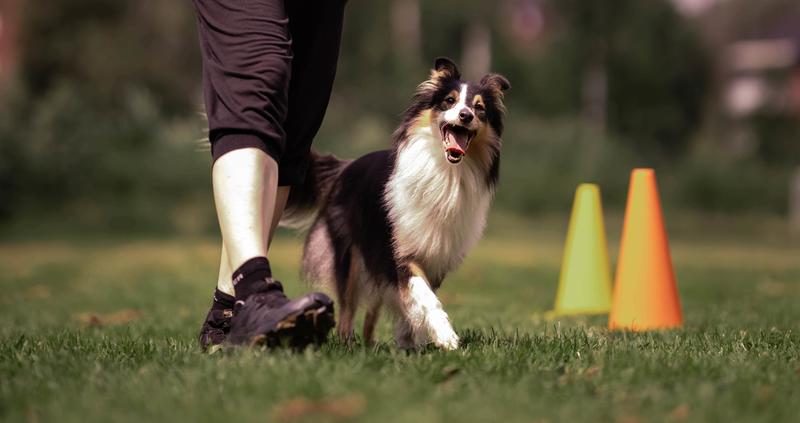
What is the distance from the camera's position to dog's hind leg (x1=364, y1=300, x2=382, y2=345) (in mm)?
5092

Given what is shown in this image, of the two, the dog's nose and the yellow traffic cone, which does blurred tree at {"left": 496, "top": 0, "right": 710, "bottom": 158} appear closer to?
the yellow traffic cone

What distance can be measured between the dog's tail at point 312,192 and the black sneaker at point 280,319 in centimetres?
206

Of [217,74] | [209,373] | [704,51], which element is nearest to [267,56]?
[217,74]

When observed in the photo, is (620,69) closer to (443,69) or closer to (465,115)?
(443,69)

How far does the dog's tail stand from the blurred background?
13.6m

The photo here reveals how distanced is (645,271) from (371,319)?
1.78 metres

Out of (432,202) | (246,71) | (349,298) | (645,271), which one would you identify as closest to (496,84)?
(432,202)

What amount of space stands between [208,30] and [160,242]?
45.0ft

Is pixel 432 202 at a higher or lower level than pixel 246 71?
lower

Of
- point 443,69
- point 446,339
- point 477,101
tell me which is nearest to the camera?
point 446,339

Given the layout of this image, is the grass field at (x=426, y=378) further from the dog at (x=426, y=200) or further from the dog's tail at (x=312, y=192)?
the dog's tail at (x=312, y=192)

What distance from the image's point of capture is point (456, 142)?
4.50 meters

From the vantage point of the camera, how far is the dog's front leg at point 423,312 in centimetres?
418

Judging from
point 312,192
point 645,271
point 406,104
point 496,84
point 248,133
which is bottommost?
point 645,271
